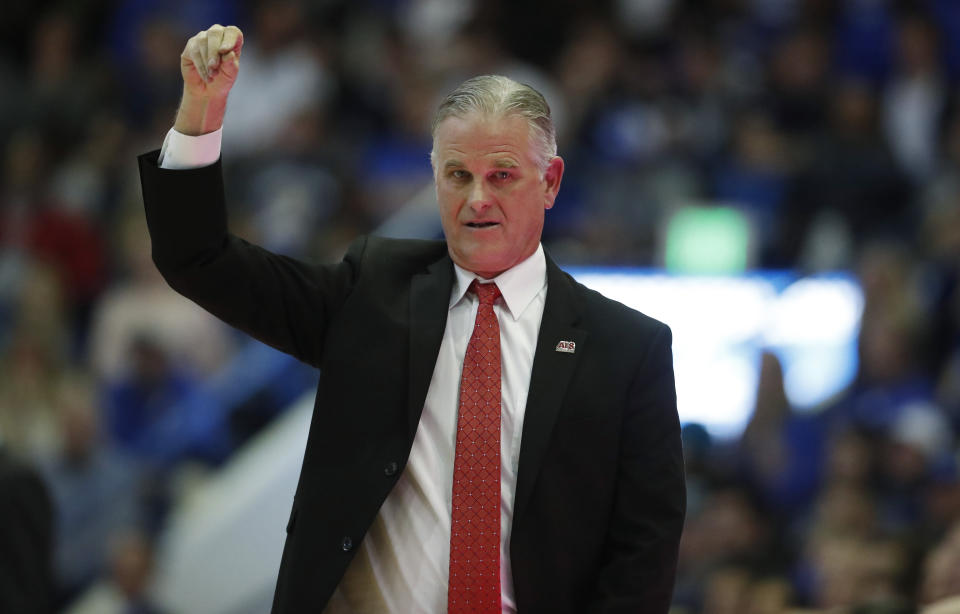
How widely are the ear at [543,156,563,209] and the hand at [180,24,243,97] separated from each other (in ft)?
2.55

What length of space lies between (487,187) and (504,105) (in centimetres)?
19

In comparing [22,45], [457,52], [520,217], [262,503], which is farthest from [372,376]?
[22,45]

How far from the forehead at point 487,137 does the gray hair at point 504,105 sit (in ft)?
0.04

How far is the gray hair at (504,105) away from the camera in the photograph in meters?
3.12

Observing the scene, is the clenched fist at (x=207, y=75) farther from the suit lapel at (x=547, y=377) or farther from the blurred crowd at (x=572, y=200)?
the blurred crowd at (x=572, y=200)

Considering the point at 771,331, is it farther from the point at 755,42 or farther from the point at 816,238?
the point at 755,42

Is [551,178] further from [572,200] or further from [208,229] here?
[572,200]

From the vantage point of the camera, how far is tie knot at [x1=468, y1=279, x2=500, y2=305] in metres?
3.23

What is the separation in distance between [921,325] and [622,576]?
5.30 metres

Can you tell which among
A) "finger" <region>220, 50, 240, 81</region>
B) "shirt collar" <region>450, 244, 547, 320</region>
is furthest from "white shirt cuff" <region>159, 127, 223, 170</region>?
"shirt collar" <region>450, 244, 547, 320</region>

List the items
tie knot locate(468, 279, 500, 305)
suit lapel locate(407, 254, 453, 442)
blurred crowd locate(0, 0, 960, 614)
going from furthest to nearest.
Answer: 1. blurred crowd locate(0, 0, 960, 614)
2. tie knot locate(468, 279, 500, 305)
3. suit lapel locate(407, 254, 453, 442)

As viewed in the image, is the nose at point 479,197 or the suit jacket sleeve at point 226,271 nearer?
the suit jacket sleeve at point 226,271

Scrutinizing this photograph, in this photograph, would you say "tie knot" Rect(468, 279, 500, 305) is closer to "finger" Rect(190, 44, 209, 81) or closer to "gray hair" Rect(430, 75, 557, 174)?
"gray hair" Rect(430, 75, 557, 174)

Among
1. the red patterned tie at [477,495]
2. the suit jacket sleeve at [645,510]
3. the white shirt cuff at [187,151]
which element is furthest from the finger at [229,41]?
the suit jacket sleeve at [645,510]
